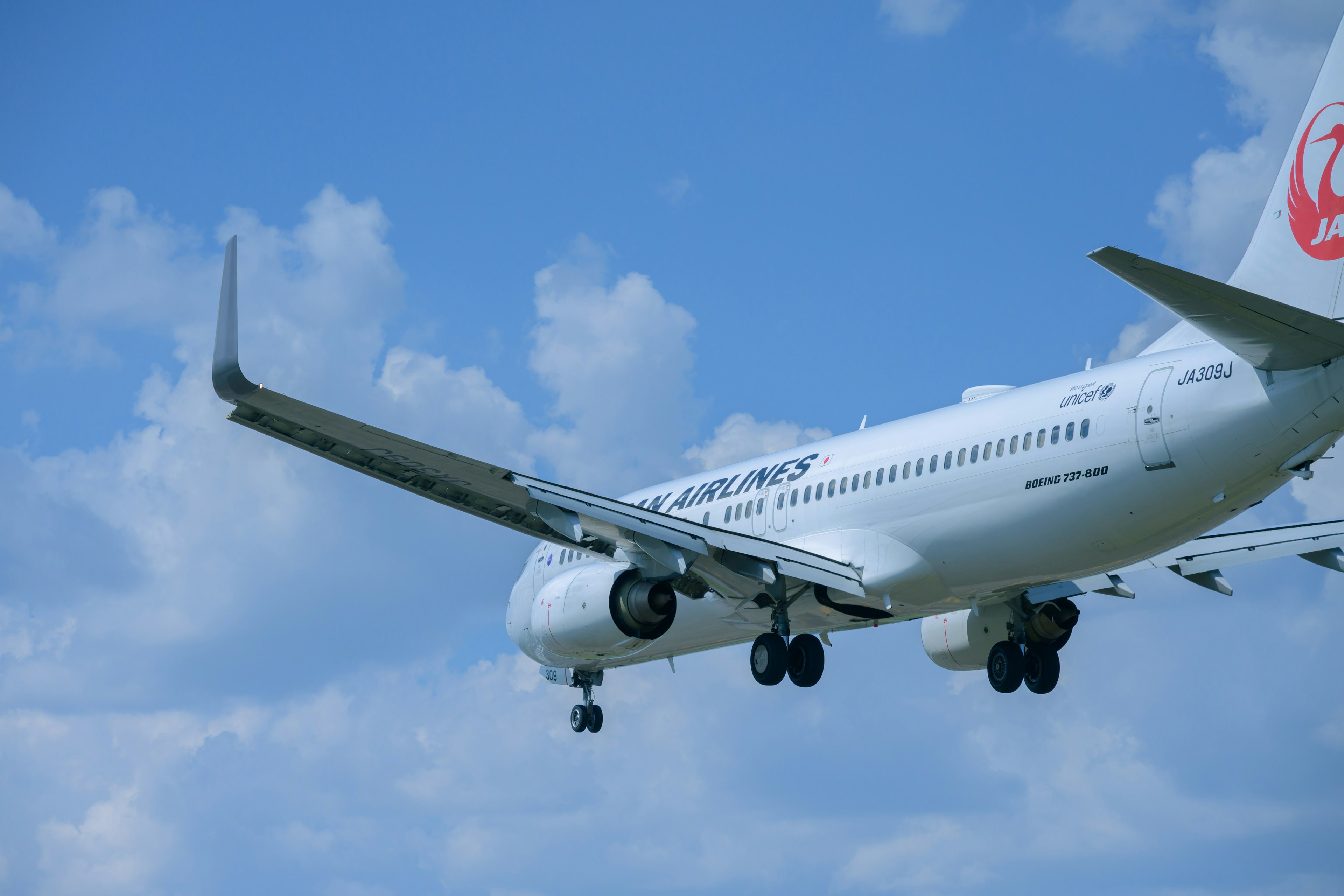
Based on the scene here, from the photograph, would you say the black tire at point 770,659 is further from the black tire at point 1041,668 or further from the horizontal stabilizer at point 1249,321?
the horizontal stabilizer at point 1249,321

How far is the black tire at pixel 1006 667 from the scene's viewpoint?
90.6ft

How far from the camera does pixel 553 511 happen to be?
23328 millimetres

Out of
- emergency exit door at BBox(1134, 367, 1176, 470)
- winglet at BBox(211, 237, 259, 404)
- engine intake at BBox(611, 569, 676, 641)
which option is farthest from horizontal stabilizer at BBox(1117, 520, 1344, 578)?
winglet at BBox(211, 237, 259, 404)

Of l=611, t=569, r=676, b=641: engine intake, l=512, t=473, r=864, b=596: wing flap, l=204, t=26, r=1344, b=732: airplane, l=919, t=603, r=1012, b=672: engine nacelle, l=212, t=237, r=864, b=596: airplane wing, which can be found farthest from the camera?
l=919, t=603, r=1012, b=672: engine nacelle

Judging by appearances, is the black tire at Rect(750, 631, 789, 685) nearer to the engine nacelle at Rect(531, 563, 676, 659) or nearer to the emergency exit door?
the engine nacelle at Rect(531, 563, 676, 659)

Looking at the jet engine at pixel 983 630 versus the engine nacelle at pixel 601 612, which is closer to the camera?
the engine nacelle at pixel 601 612

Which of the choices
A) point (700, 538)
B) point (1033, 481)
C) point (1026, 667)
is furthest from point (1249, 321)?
point (1026, 667)

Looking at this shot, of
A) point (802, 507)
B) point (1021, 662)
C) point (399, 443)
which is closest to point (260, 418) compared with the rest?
Answer: point (399, 443)

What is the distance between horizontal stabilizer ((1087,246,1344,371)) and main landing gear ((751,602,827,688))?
29.6 feet

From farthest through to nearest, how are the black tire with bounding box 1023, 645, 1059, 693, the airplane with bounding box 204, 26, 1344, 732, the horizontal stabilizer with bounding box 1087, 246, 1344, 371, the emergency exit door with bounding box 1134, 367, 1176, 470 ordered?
the black tire with bounding box 1023, 645, 1059, 693 → the emergency exit door with bounding box 1134, 367, 1176, 470 → the airplane with bounding box 204, 26, 1344, 732 → the horizontal stabilizer with bounding box 1087, 246, 1344, 371

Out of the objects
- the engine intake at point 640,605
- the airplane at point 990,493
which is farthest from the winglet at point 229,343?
the engine intake at point 640,605

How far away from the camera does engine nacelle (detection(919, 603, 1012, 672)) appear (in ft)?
92.4

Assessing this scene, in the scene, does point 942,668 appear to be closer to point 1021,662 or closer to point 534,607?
point 1021,662

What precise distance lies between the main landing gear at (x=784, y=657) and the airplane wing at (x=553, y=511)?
0.72 meters
